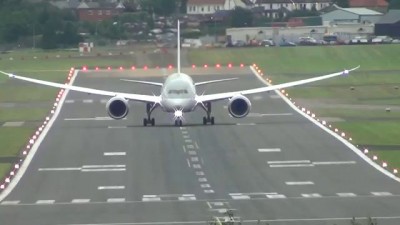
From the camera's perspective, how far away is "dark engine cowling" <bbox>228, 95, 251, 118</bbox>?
273 ft

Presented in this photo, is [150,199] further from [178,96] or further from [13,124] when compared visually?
[13,124]

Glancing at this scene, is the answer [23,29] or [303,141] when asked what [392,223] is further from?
[23,29]

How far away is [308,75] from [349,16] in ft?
197

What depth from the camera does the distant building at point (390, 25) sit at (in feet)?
586

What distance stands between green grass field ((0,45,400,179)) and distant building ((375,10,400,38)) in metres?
20.3

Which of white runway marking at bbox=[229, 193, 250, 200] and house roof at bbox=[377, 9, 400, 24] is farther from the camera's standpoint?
house roof at bbox=[377, 9, 400, 24]

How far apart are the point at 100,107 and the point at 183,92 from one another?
2010 centimetres

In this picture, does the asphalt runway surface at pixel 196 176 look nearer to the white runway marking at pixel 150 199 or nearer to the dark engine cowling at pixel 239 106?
the white runway marking at pixel 150 199

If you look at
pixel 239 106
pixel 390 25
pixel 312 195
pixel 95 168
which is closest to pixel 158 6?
pixel 390 25

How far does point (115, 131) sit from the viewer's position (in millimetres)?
84312

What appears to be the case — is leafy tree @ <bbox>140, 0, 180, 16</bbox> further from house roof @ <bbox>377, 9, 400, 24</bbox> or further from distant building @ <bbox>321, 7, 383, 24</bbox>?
house roof @ <bbox>377, 9, 400, 24</bbox>

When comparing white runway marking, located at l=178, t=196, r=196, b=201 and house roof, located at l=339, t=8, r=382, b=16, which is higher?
white runway marking, located at l=178, t=196, r=196, b=201

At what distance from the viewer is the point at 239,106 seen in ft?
274

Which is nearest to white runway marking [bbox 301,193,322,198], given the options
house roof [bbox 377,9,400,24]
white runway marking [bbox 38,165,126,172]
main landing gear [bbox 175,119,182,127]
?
white runway marking [bbox 38,165,126,172]
